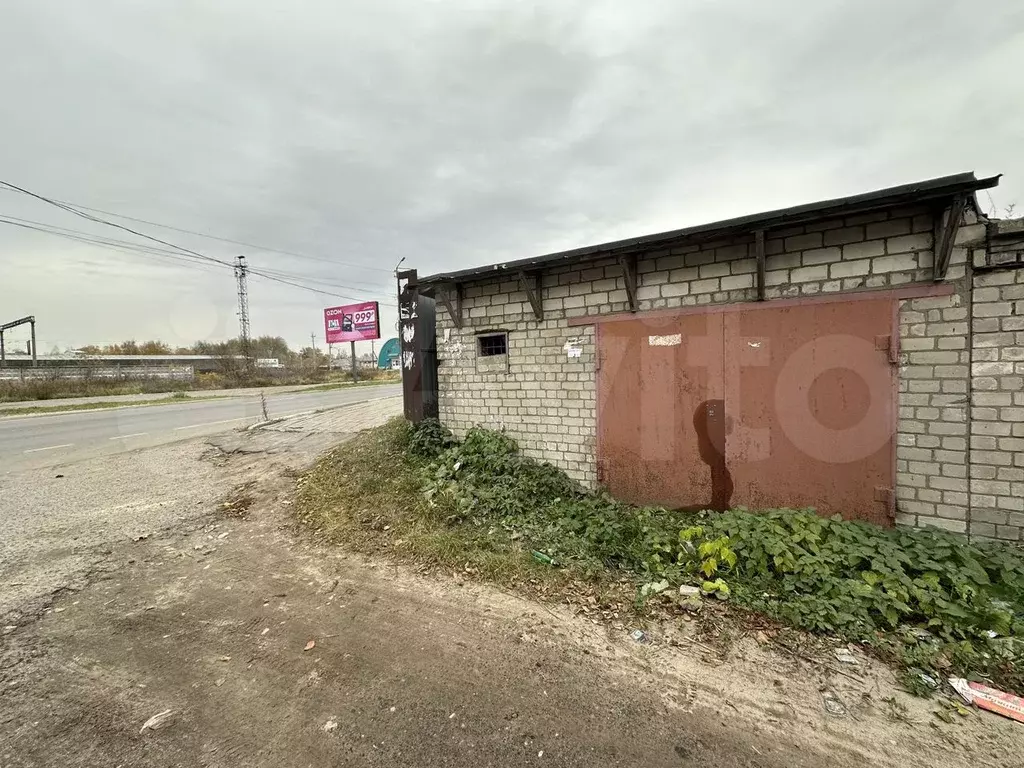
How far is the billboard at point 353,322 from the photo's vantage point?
27266 millimetres

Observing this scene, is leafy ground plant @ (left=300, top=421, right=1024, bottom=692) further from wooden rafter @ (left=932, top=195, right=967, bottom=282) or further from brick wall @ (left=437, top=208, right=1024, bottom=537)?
wooden rafter @ (left=932, top=195, right=967, bottom=282)

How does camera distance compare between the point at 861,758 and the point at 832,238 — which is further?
the point at 832,238

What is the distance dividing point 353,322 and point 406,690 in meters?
28.3

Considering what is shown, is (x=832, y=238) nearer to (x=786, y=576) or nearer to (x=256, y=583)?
(x=786, y=576)

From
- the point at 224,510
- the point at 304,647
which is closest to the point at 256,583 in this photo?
the point at 304,647

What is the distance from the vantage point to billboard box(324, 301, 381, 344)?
27.3 metres

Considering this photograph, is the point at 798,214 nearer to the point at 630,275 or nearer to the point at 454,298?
the point at 630,275

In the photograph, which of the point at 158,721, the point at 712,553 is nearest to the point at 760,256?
the point at 712,553

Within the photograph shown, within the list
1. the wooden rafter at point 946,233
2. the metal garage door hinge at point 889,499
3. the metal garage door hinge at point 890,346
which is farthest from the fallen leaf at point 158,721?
the wooden rafter at point 946,233

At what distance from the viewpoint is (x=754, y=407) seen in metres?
4.40

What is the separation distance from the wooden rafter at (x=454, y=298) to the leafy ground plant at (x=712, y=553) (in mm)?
1971

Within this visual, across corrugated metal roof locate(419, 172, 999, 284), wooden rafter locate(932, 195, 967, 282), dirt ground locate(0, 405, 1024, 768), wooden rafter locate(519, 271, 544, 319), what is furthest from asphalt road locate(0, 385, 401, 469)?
wooden rafter locate(932, 195, 967, 282)

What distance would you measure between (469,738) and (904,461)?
418 cm

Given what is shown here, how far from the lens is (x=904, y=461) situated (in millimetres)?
3826
